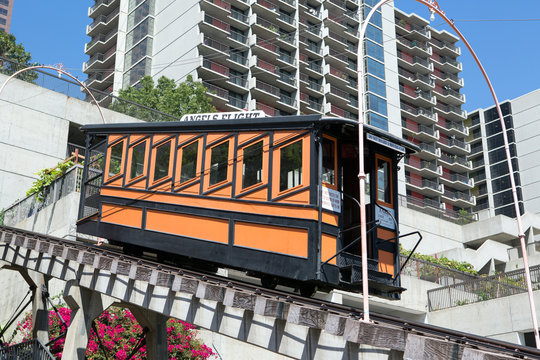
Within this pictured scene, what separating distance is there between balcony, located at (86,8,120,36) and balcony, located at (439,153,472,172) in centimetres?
4330

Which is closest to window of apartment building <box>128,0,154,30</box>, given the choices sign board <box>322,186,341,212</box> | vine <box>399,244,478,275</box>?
vine <box>399,244,478,275</box>

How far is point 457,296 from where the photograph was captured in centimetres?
2970

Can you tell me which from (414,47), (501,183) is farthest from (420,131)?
(501,183)

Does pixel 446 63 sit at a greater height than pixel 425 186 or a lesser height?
greater

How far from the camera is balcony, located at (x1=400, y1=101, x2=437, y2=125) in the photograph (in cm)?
8138

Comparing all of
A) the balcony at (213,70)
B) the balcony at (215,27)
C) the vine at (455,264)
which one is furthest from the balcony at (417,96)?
the vine at (455,264)

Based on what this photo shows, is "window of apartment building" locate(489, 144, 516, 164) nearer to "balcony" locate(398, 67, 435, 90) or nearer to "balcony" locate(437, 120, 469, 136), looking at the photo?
"balcony" locate(437, 120, 469, 136)

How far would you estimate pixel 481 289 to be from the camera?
2852cm

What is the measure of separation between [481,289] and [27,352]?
66.6ft

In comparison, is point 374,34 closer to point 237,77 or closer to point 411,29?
point 411,29

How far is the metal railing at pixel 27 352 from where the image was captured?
44.5ft

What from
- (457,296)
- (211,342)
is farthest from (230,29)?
(211,342)

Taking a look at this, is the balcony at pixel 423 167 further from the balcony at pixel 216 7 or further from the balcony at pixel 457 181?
the balcony at pixel 216 7

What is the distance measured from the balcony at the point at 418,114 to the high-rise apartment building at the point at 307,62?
18cm
